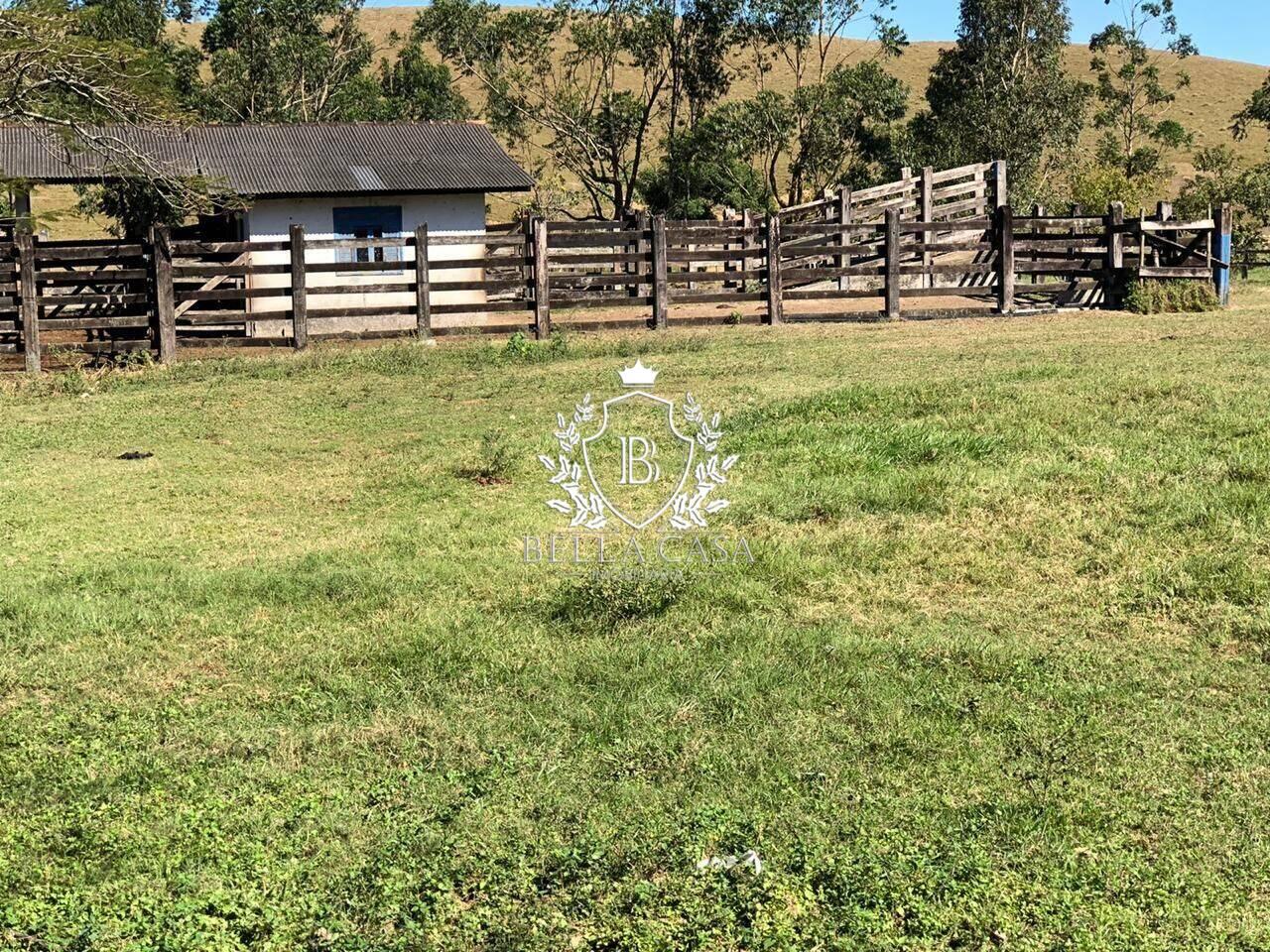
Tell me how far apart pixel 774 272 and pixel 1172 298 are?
540 centimetres

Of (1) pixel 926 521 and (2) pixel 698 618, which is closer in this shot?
(2) pixel 698 618

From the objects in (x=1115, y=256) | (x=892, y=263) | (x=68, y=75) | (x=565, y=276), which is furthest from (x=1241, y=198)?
(x=68, y=75)

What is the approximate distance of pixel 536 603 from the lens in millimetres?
7164

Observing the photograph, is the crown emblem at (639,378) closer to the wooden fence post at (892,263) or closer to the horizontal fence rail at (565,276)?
the horizontal fence rail at (565,276)

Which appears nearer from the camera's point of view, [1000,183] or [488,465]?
[488,465]

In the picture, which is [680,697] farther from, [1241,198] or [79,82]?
[1241,198]

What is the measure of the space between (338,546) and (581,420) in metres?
3.63

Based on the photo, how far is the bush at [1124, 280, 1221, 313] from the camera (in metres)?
19.4

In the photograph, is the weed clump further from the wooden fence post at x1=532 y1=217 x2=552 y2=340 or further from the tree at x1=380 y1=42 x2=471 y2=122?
the tree at x1=380 y1=42 x2=471 y2=122

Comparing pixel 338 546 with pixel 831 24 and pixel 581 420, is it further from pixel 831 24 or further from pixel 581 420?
pixel 831 24

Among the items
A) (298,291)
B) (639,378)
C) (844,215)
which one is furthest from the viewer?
(844,215)

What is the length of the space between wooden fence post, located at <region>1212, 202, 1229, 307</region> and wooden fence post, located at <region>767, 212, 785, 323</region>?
237 inches

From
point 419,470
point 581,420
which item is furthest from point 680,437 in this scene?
point 419,470

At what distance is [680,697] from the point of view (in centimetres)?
586
